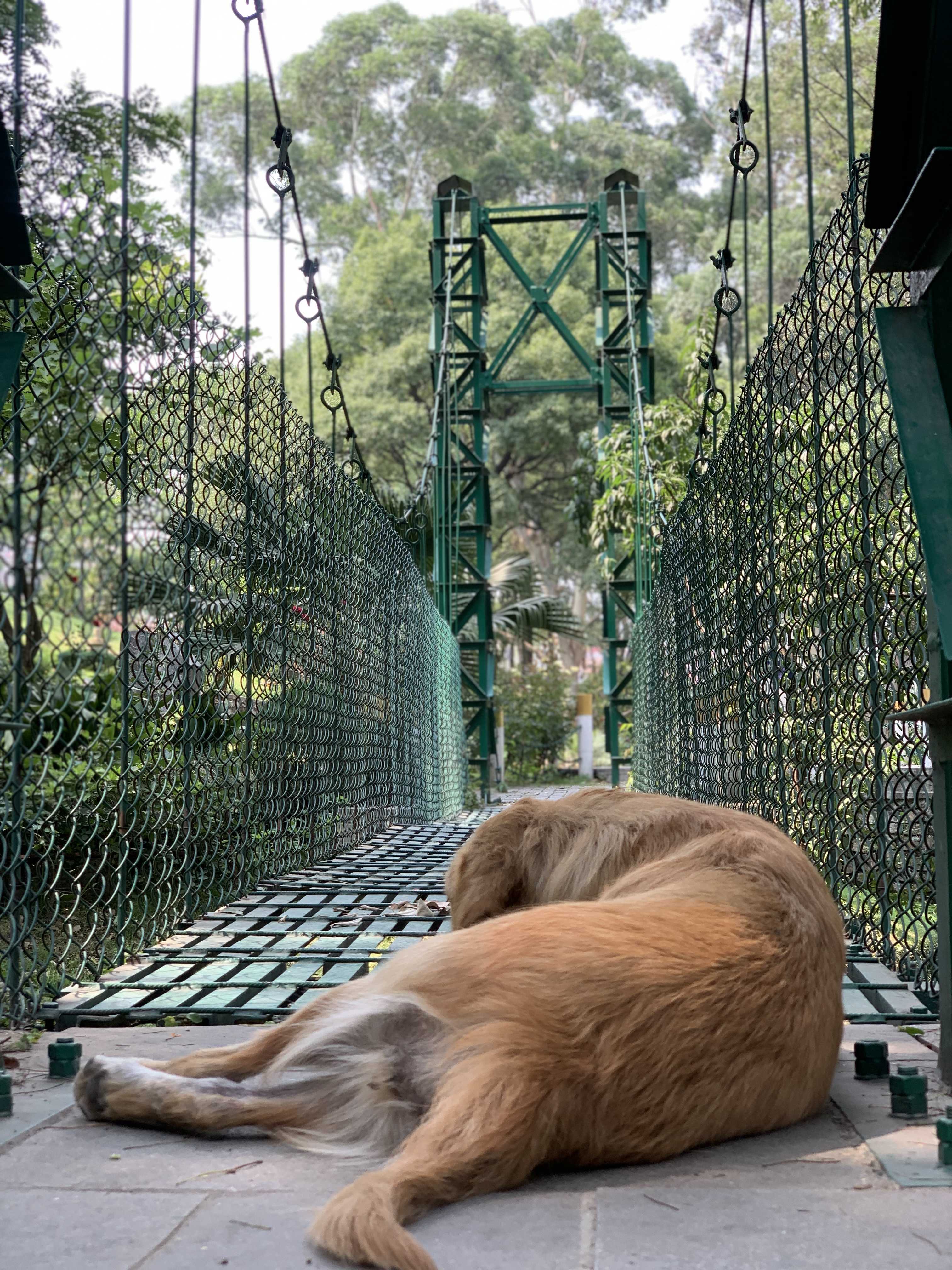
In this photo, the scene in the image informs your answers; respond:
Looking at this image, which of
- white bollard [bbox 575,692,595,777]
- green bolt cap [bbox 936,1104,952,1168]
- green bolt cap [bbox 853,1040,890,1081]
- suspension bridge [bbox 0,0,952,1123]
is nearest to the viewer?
green bolt cap [bbox 936,1104,952,1168]

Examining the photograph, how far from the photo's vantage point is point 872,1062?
6.01 ft

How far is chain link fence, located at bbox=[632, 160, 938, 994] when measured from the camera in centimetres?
238

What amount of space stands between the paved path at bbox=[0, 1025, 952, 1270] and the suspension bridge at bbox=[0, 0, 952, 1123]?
1.52 feet

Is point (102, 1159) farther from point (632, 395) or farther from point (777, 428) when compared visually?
point (632, 395)

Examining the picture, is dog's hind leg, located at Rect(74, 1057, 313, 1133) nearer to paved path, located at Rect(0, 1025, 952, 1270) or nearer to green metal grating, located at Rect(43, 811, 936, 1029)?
paved path, located at Rect(0, 1025, 952, 1270)

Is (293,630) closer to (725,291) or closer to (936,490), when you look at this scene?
(725,291)

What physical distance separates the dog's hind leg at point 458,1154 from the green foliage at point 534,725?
14.3m

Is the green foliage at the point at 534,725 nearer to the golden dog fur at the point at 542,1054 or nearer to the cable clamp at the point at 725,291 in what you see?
the cable clamp at the point at 725,291

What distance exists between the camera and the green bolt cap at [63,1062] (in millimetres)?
1790

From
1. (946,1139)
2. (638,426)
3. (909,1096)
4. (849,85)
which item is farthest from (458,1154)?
(638,426)

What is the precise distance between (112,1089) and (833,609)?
1927mm

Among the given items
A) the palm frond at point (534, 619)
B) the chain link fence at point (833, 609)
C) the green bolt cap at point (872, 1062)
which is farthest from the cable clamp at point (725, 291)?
the palm frond at point (534, 619)

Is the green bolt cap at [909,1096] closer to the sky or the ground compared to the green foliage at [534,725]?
closer to the ground

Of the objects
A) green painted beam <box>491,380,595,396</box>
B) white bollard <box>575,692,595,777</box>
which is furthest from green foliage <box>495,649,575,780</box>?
green painted beam <box>491,380,595,396</box>
